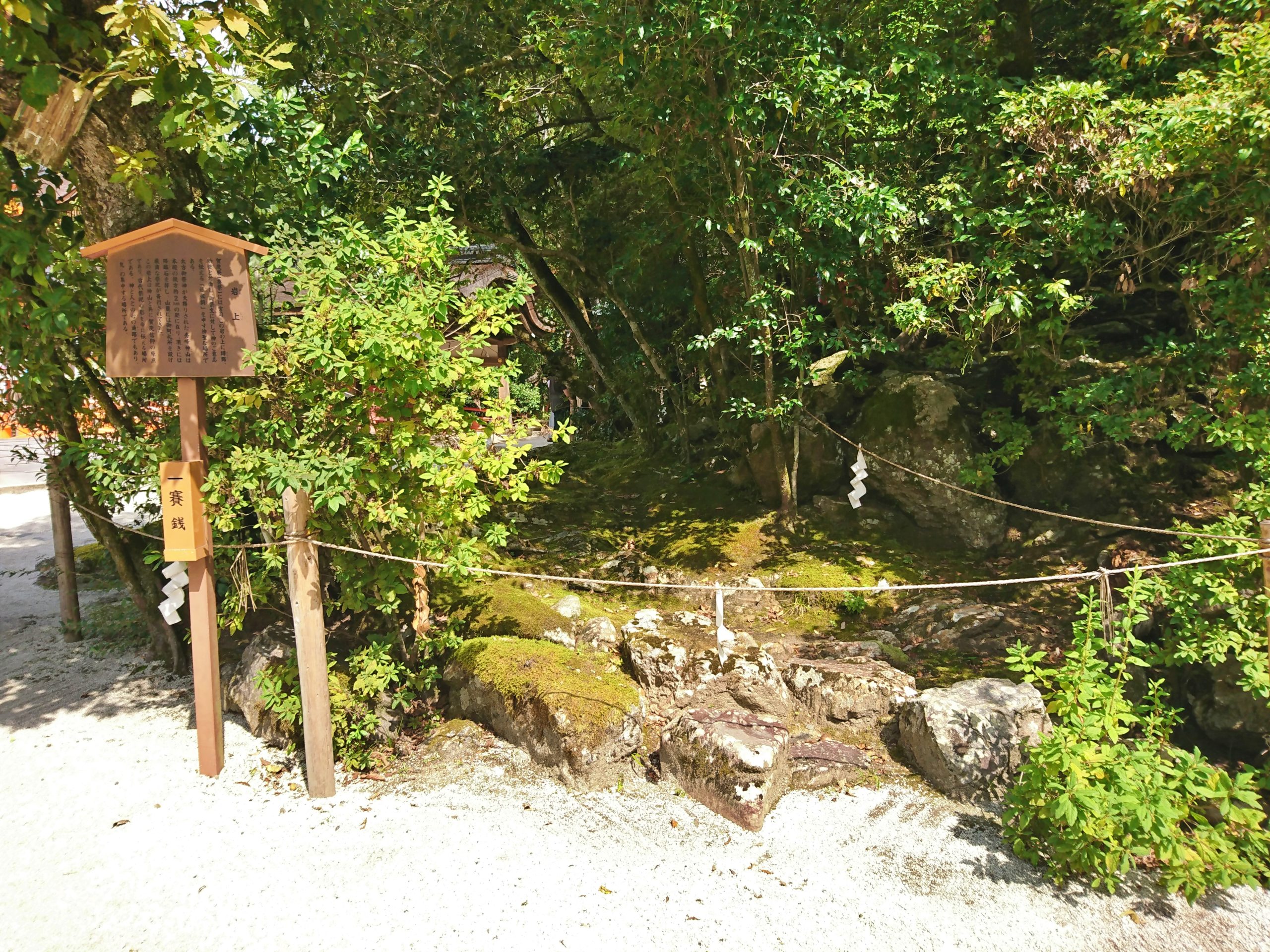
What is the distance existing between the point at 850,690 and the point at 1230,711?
2.22 meters

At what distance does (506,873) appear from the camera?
152 inches

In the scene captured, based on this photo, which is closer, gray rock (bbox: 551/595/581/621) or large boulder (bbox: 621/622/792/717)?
large boulder (bbox: 621/622/792/717)

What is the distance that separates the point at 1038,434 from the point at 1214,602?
381 cm

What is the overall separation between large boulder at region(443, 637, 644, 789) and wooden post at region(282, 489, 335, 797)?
3.13ft

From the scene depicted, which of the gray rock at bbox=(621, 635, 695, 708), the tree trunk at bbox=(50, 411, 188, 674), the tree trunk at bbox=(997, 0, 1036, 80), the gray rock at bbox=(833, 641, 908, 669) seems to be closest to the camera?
the gray rock at bbox=(621, 635, 695, 708)

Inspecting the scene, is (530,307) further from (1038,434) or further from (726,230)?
(1038,434)

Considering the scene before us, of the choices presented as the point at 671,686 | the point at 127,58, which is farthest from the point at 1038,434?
the point at 127,58

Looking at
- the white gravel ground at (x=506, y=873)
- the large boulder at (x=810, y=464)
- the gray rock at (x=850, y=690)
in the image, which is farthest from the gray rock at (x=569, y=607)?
the large boulder at (x=810, y=464)

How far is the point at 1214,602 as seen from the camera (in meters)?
4.29

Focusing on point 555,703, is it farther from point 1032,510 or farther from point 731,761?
point 1032,510

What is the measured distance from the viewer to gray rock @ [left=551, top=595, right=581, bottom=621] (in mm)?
6145

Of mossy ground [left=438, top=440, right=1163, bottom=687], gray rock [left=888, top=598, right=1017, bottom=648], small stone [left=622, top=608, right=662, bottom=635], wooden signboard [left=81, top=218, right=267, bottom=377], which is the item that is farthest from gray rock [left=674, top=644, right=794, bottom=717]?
wooden signboard [left=81, top=218, right=267, bottom=377]

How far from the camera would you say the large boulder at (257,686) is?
519 centimetres

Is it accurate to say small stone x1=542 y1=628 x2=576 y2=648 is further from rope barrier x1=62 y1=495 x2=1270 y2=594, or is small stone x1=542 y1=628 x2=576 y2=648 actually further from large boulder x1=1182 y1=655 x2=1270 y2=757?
large boulder x1=1182 y1=655 x2=1270 y2=757
